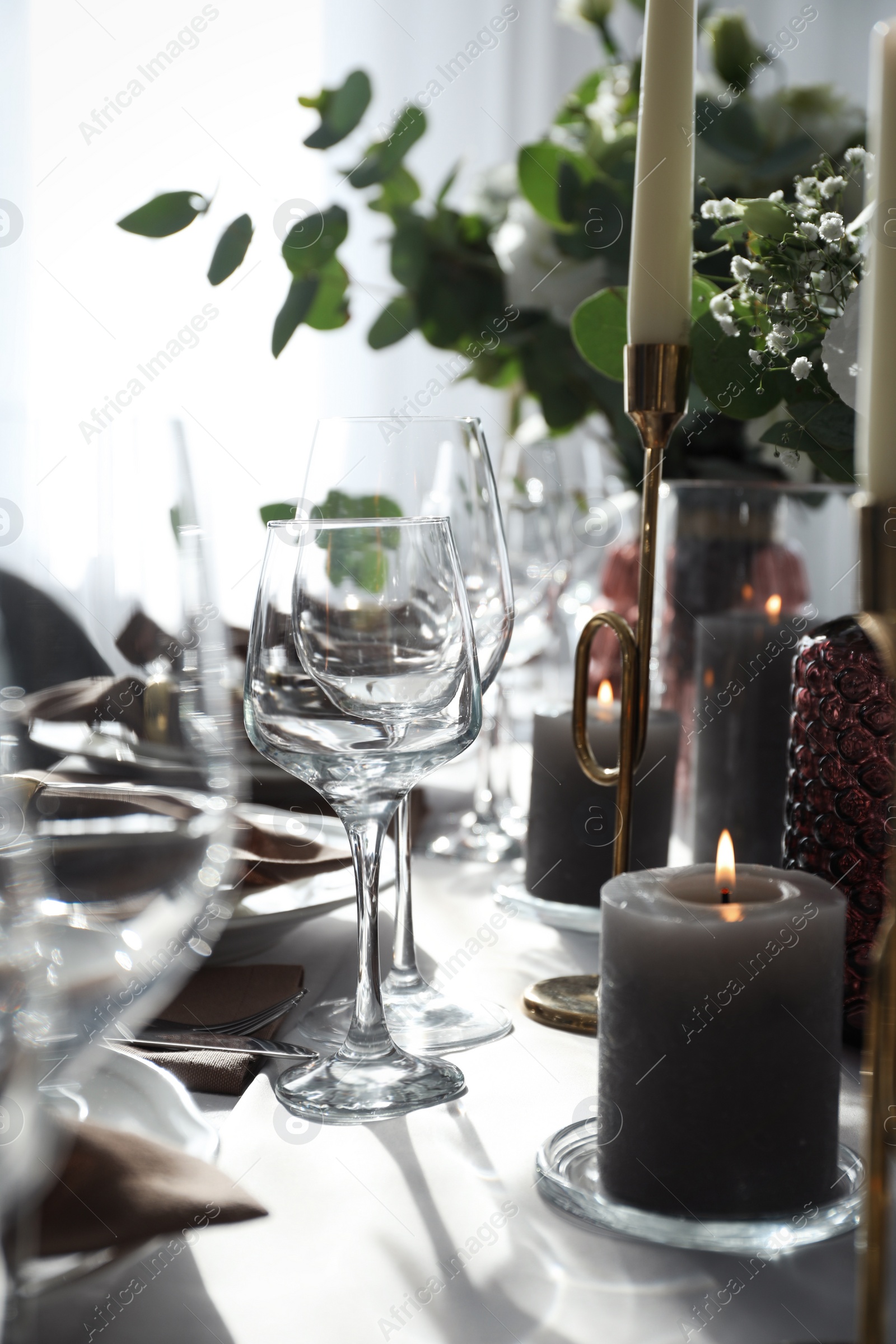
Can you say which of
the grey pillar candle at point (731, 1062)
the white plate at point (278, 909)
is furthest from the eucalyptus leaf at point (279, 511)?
the grey pillar candle at point (731, 1062)

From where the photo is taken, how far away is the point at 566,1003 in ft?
1.71

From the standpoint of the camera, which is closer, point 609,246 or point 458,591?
point 458,591

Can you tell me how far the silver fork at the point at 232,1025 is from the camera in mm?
487

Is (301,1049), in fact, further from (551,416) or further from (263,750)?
(551,416)

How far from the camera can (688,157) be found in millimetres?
483

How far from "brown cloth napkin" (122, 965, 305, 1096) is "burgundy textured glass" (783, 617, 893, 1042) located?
0.22 meters

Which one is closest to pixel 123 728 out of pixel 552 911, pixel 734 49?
pixel 552 911

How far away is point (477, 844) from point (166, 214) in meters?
0.44

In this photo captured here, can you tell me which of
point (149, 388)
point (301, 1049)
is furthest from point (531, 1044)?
point (149, 388)

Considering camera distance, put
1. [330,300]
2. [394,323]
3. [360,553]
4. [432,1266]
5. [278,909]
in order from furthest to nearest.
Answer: [394,323] < [330,300] < [278,909] < [360,553] < [432,1266]

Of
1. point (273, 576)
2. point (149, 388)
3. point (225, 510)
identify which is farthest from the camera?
point (225, 510)

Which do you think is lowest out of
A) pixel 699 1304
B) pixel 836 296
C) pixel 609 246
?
pixel 699 1304

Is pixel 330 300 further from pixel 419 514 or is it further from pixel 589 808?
pixel 589 808

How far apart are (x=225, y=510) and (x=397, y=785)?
1.64 m
